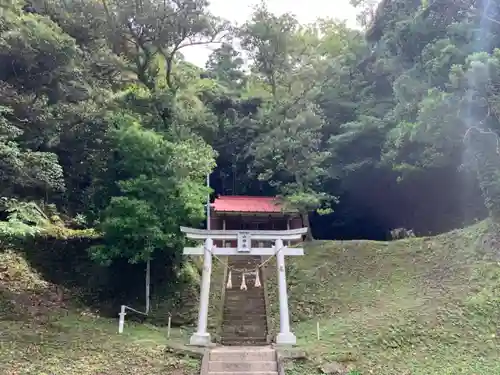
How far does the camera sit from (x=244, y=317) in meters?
14.4

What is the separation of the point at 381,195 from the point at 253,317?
555 inches

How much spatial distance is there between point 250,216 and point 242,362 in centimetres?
1366

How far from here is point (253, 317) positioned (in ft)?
47.1

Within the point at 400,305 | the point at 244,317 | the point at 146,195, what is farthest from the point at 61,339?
the point at 400,305

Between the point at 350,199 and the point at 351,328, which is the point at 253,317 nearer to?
the point at 351,328

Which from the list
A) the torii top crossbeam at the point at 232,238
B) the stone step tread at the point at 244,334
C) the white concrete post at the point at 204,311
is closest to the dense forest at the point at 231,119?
the torii top crossbeam at the point at 232,238

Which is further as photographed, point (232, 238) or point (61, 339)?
point (232, 238)

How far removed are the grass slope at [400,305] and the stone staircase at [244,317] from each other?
0.48m

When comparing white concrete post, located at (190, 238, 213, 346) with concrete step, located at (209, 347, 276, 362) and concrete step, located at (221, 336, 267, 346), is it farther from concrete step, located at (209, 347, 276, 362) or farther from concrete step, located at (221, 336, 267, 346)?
concrete step, located at (221, 336, 267, 346)

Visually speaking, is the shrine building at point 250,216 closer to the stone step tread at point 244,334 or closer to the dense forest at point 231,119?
the dense forest at point 231,119

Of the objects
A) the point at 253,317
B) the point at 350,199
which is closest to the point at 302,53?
the point at 350,199

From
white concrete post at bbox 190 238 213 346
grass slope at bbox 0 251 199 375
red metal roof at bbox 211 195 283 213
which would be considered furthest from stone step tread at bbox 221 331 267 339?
red metal roof at bbox 211 195 283 213

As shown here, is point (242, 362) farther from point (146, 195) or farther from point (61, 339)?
point (146, 195)

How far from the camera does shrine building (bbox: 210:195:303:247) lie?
76.8 feet
